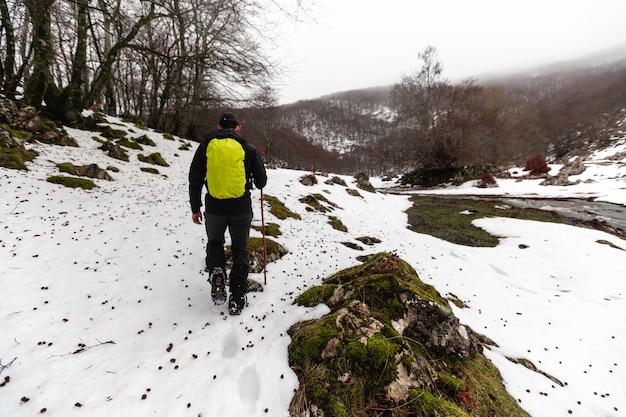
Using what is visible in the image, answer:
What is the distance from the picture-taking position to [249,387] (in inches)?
124

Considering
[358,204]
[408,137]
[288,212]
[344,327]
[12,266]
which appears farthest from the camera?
[408,137]

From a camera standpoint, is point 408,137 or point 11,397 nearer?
point 11,397

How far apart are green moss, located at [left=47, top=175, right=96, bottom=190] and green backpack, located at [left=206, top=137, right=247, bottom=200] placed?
8367mm

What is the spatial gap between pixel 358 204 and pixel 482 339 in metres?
15.2

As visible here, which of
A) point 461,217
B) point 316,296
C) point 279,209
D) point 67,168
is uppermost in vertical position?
point 67,168

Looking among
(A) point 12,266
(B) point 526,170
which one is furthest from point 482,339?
(B) point 526,170

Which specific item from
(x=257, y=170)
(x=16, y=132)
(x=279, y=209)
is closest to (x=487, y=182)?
(x=279, y=209)

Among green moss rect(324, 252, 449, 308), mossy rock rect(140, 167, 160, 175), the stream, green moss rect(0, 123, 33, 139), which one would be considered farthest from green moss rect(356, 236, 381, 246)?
green moss rect(0, 123, 33, 139)

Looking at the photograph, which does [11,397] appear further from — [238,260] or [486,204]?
[486,204]

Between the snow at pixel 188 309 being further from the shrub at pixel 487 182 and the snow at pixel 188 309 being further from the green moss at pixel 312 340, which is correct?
the shrub at pixel 487 182

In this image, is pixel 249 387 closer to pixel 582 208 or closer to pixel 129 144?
pixel 129 144

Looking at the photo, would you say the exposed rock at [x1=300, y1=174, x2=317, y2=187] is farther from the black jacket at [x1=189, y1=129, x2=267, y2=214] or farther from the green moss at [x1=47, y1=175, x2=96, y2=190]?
the black jacket at [x1=189, y1=129, x2=267, y2=214]

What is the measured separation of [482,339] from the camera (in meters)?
5.16

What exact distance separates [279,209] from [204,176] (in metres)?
7.82
